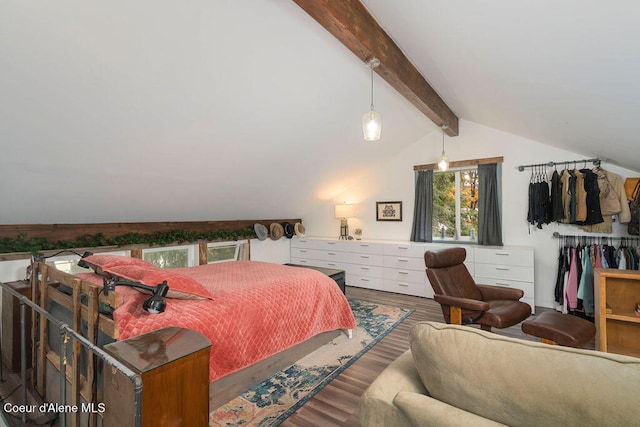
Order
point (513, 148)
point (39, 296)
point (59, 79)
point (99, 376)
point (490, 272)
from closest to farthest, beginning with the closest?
point (99, 376), point (59, 79), point (39, 296), point (490, 272), point (513, 148)

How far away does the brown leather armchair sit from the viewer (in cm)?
261

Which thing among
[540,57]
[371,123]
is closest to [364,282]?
[371,123]

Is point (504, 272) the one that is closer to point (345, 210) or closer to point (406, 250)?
point (406, 250)

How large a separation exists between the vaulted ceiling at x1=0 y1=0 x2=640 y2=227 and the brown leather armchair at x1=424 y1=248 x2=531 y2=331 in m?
1.73

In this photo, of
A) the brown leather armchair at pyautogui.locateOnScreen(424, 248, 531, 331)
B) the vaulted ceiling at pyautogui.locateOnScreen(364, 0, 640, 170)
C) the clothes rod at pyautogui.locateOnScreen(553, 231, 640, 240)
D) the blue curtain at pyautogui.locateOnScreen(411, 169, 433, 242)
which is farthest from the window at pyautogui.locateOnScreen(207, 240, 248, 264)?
the clothes rod at pyautogui.locateOnScreen(553, 231, 640, 240)

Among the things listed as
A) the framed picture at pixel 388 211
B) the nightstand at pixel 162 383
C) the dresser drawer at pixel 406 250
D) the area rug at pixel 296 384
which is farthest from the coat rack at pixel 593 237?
the nightstand at pixel 162 383

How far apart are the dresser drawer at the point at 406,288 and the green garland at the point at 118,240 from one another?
103 inches

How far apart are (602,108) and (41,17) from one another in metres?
3.77

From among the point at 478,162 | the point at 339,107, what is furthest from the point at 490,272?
the point at 339,107

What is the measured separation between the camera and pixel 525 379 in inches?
32.6

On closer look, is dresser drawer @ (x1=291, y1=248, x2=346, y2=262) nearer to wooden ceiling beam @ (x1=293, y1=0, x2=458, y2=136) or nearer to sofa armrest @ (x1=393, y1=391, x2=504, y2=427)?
wooden ceiling beam @ (x1=293, y1=0, x2=458, y2=136)

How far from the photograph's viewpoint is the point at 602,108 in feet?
7.55

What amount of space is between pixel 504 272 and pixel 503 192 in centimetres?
125

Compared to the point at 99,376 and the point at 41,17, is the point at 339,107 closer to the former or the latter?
the point at 41,17
